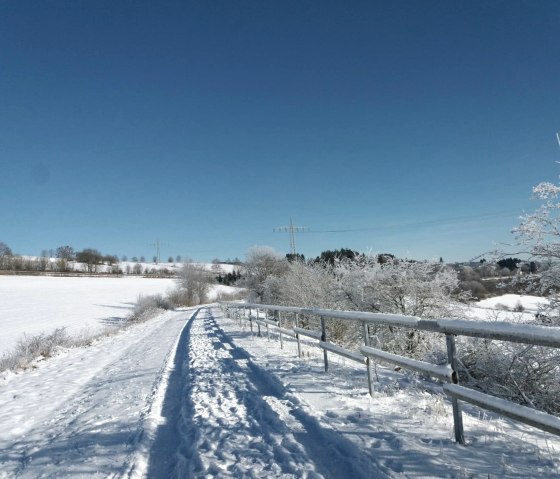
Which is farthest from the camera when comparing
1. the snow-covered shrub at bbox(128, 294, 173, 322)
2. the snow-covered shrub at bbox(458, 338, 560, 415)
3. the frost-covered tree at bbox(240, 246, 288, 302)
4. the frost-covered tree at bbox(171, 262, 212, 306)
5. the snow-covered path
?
the frost-covered tree at bbox(171, 262, 212, 306)

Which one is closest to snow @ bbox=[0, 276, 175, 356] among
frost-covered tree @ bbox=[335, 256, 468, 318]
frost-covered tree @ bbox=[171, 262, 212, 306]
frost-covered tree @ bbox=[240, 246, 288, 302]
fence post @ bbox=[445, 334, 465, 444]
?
→ frost-covered tree @ bbox=[171, 262, 212, 306]

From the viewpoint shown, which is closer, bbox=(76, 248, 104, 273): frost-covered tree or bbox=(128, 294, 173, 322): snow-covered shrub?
bbox=(128, 294, 173, 322): snow-covered shrub

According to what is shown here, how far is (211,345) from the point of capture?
529 inches

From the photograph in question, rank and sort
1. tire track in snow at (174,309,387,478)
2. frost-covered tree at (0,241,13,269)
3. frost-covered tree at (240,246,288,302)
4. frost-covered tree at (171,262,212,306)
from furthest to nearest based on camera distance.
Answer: frost-covered tree at (0,241,13,269) < frost-covered tree at (171,262,212,306) < frost-covered tree at (240,246,288,302) < tire track in snow at (174,309,387,478)

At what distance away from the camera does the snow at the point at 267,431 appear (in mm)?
3516

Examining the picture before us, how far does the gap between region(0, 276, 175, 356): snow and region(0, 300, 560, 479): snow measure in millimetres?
21927

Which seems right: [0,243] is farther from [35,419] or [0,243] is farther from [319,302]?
[35,419]

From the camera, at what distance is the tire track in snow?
3654 mm

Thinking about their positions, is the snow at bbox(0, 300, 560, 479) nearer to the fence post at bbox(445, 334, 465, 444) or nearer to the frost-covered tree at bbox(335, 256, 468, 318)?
the fence post at bbox(445, 334, 465, 444)

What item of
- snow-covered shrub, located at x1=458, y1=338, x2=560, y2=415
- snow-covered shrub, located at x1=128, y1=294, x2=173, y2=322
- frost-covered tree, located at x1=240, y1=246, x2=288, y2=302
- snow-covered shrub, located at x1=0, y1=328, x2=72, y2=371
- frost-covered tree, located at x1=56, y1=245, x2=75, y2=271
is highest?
frost-covered tree, located at x1=56, y1=245, x2=75, y2=271

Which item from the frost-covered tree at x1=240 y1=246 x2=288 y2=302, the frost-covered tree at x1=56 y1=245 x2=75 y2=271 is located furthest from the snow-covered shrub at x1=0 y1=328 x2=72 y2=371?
the frost-covered tree at x1=56 y1=245 x2=75 y2=271

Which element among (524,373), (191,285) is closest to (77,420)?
(524,373)

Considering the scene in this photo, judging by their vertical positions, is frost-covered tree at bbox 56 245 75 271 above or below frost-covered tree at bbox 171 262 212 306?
above

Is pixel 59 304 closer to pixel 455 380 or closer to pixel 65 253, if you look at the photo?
pixel 455 380
